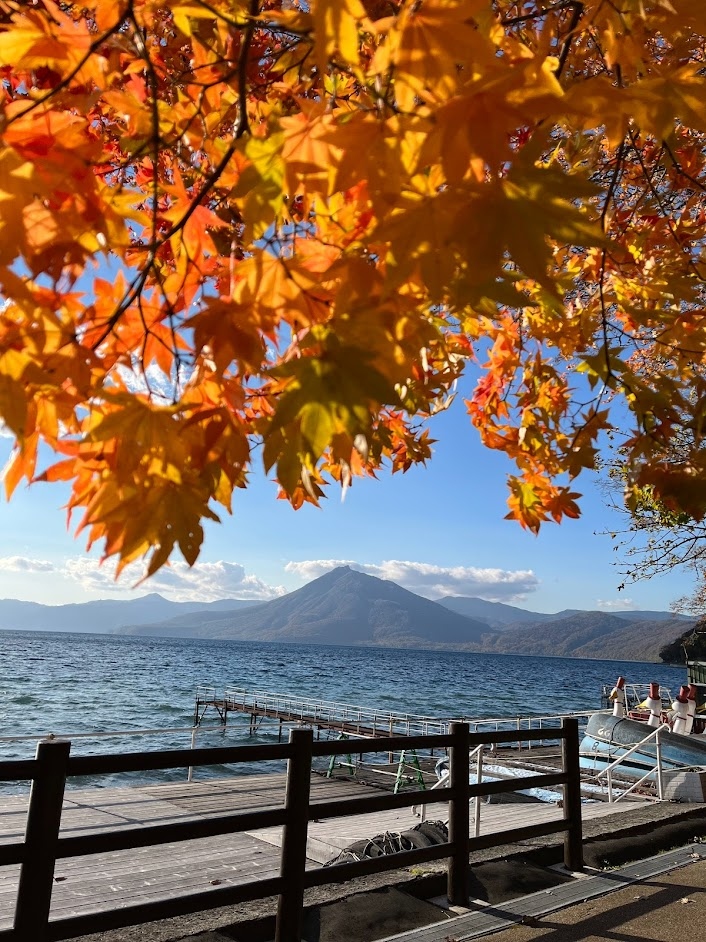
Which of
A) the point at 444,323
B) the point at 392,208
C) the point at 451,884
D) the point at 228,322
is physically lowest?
the point at 451,884

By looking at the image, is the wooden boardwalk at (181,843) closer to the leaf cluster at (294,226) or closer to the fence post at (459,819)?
the fence post at (459,819)

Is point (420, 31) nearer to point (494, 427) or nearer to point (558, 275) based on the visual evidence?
point (558, 275)

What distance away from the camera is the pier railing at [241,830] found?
2717 mm

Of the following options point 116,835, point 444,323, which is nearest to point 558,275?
point 444,323

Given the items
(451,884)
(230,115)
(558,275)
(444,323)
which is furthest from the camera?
(451,884)

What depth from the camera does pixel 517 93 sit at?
791 mm

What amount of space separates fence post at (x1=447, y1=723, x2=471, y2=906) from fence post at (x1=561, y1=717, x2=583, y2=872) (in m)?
1.06

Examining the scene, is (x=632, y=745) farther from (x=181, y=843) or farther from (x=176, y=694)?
(x=176, y=694)

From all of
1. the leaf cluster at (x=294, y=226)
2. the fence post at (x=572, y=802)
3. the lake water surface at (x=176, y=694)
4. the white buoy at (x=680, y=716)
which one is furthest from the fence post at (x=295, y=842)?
the lake water surface at (x=176, y=694)

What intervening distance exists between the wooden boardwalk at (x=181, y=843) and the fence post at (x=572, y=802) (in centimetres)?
213

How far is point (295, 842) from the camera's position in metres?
3.42

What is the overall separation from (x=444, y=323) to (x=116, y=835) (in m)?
2.59

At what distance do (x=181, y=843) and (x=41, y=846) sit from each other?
14.4 ft

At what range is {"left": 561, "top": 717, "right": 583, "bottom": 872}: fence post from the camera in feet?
15.5
